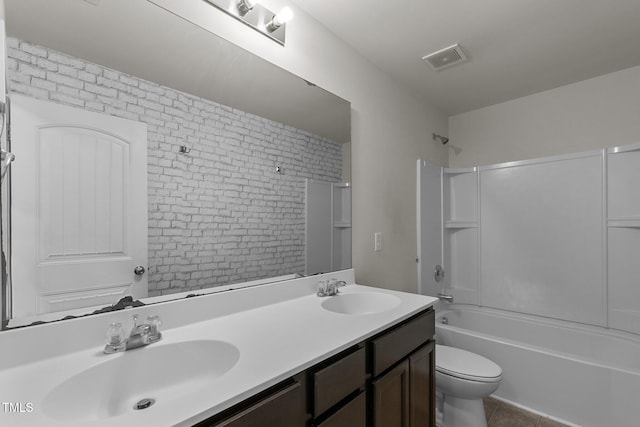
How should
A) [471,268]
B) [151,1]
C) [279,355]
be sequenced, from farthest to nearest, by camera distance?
[471,268], [151,1], [279,355]

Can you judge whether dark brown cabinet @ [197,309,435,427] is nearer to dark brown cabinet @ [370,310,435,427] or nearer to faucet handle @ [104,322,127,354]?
dark brown cabinet @ [370,310,435,427]

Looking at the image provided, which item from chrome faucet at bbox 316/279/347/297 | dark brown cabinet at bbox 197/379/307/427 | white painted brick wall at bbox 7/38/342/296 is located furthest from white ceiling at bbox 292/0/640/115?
dark brown cabinet at bbox 197/379/307/427

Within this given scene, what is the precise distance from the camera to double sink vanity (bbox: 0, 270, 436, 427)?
2.15ft

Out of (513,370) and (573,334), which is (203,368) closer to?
(513,370)

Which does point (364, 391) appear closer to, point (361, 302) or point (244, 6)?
point (361, 302)

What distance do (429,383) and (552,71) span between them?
243cm

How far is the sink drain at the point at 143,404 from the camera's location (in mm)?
792

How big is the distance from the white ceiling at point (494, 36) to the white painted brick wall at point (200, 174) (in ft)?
2.69

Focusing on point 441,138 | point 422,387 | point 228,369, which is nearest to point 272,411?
point 228,369

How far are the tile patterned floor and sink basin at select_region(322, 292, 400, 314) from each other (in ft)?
3.86

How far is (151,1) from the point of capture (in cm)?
110

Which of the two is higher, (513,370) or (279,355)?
(279,355)

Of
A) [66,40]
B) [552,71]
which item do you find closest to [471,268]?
[552,71]

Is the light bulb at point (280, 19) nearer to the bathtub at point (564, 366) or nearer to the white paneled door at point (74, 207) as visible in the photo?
the white paneled door at point (74, 207)
